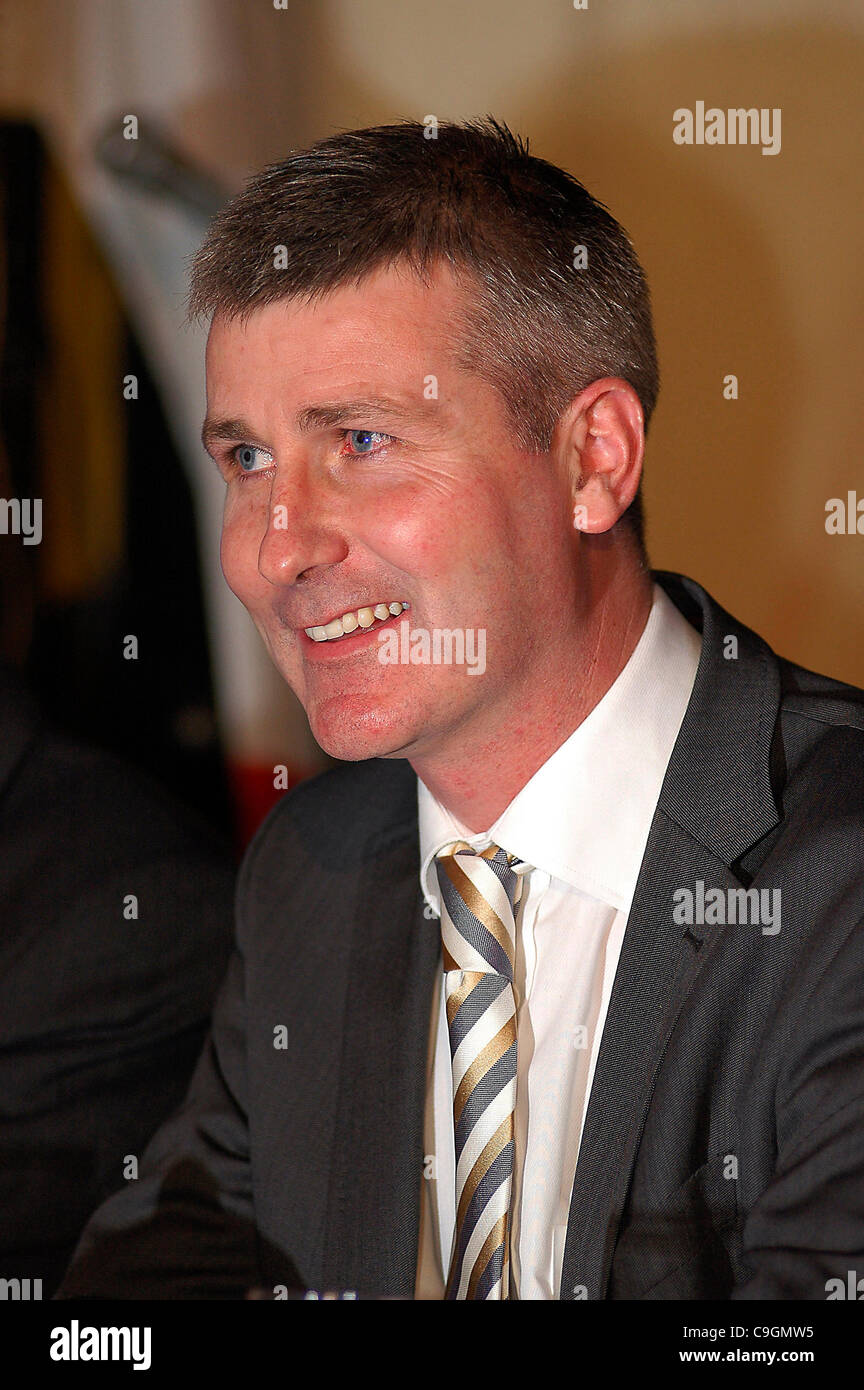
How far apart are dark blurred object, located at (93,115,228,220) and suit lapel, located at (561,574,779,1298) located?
0.86 meters

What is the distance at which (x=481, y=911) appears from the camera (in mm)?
1131

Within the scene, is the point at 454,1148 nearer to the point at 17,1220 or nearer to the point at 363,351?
the point at 17,1220

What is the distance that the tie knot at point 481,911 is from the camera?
1.12 m

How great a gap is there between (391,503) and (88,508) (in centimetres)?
64

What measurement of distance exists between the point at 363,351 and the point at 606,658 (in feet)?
1.11

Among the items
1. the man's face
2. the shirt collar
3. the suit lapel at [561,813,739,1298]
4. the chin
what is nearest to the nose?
the man's face

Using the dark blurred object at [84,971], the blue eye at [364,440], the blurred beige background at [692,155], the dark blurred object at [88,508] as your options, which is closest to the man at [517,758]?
the blue eye at [364,440]

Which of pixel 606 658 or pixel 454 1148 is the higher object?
pixel 606 658

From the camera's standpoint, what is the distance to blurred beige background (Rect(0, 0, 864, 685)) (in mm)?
1412

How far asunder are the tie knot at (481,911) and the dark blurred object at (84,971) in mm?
433

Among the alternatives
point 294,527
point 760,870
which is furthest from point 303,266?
point 760,870

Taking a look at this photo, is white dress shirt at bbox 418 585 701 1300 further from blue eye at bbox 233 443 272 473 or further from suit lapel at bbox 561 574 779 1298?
blue eye at bbox 233 443 272 473

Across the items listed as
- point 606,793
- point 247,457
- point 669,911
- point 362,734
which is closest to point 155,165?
point 247,457

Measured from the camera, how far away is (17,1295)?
1354 millimetres
